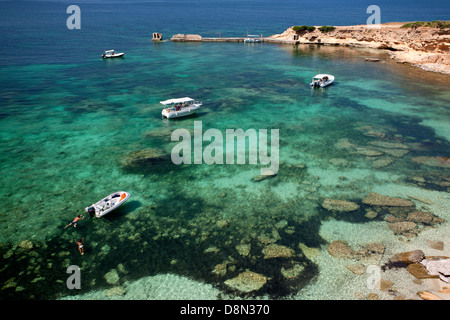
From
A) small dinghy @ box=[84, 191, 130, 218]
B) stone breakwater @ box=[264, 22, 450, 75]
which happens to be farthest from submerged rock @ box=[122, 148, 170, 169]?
stone breakwater @ box=[264, 22, 450, 75]

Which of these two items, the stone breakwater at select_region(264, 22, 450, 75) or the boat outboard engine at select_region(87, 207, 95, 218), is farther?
the stone breakwater at select_region(264, 22, 450, 75)

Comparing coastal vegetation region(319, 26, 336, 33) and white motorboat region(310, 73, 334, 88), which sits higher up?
coastal vegetation region(319, 26, 336, 33)

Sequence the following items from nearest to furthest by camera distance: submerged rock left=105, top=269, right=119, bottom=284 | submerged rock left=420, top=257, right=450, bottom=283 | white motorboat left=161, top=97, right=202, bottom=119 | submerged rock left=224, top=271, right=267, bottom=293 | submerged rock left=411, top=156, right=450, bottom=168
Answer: submerged rock left=420, top=257, right=450, bottom=283 < submerged rock left=224, top=271, right=267, bottom=293 < submerged rock left=105, top=269, right=119, bottom=284 < submerged rock left=411, top=156, right=450, bottom=168 < white motorboat left=161, top=97, right=202, bottom=119

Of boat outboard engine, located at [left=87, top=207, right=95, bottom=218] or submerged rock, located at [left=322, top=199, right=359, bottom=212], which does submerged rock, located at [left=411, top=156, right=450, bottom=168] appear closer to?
submerged rock, located at [left=322, top=199, right=359, bottom=212]

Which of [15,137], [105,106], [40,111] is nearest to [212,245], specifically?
[15,137]

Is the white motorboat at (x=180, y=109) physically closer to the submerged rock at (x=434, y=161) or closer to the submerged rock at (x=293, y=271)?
the submerged rock at (x=293, y=271)

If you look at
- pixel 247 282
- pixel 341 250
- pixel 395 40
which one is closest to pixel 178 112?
pixel 247 282

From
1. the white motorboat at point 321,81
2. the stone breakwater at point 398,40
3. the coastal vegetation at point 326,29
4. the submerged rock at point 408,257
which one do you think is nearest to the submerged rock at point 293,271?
the submerged rock at point 408,257
